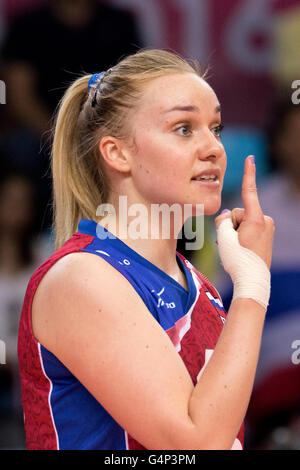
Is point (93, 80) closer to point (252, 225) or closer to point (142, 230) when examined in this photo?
point (142, 230)

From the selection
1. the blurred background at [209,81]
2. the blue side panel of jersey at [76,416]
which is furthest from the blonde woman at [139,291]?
the blurred background at [209,81]

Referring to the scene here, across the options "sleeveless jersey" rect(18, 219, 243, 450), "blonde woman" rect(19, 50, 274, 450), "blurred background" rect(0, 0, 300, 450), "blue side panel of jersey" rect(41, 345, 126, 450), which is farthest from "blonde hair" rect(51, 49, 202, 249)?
"blurred background" rect(0, 0, 300, 450)

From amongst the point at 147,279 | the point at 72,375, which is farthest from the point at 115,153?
the point at 72,375

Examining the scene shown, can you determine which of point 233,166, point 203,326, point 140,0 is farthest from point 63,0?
point 203,326

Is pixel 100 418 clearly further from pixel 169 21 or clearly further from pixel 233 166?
pixel 169 21

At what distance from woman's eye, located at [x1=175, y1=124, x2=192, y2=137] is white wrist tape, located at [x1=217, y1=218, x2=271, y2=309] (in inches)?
8.6

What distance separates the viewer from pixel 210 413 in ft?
4.34

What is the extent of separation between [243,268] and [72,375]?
43cm

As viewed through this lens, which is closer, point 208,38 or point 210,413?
point 210,413

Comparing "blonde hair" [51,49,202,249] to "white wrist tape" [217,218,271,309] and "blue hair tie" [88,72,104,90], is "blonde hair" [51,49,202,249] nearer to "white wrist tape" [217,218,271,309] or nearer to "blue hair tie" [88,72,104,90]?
"blue hair tie" [88,72,104,90]

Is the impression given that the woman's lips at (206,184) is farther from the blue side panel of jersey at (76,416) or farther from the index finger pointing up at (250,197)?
the blue side panel of jersey at (76,416)

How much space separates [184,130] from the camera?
5.28ft

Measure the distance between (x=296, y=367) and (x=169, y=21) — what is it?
1.96m

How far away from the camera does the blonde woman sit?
135 cm
